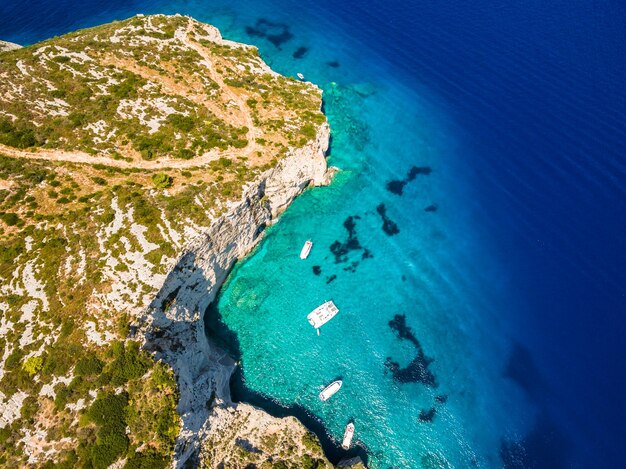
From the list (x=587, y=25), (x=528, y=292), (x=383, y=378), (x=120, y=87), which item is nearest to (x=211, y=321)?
(x=383, y=378)

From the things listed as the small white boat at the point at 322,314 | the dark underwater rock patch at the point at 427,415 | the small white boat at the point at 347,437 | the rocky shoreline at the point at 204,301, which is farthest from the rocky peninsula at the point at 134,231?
the dark underwater rock patch at the point at 427,415

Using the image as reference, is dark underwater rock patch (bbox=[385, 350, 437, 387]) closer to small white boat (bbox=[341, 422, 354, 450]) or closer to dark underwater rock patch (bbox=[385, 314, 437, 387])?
dark underwater rock patch (bbox=[385, 314, 437, 387])

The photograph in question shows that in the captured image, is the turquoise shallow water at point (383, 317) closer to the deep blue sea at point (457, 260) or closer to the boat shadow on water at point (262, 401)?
the deep blue sea at point (457, 260)

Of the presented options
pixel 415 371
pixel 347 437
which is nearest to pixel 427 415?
pixel 415 371

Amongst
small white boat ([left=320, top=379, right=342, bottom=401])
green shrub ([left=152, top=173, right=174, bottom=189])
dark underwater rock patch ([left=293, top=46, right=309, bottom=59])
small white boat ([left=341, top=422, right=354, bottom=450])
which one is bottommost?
small white boat ([left=341, top=422, right=354, bottom=450])

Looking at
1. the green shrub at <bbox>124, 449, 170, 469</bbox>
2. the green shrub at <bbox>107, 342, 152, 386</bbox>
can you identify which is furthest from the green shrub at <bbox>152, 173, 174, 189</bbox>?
the green shrub at <bbox>124, 449, 170, 469</bbox>

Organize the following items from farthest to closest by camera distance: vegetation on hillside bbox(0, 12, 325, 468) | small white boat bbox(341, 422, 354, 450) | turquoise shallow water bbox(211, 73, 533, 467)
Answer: turquoise shallow water bbox(211, 73, 533, 467) → small white boat bbox(341, 422, 354, 450) → vegetation on hillside bbox(0, 12, 325, 468)

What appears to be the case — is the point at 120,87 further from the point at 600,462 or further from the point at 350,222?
the point at 600,462
